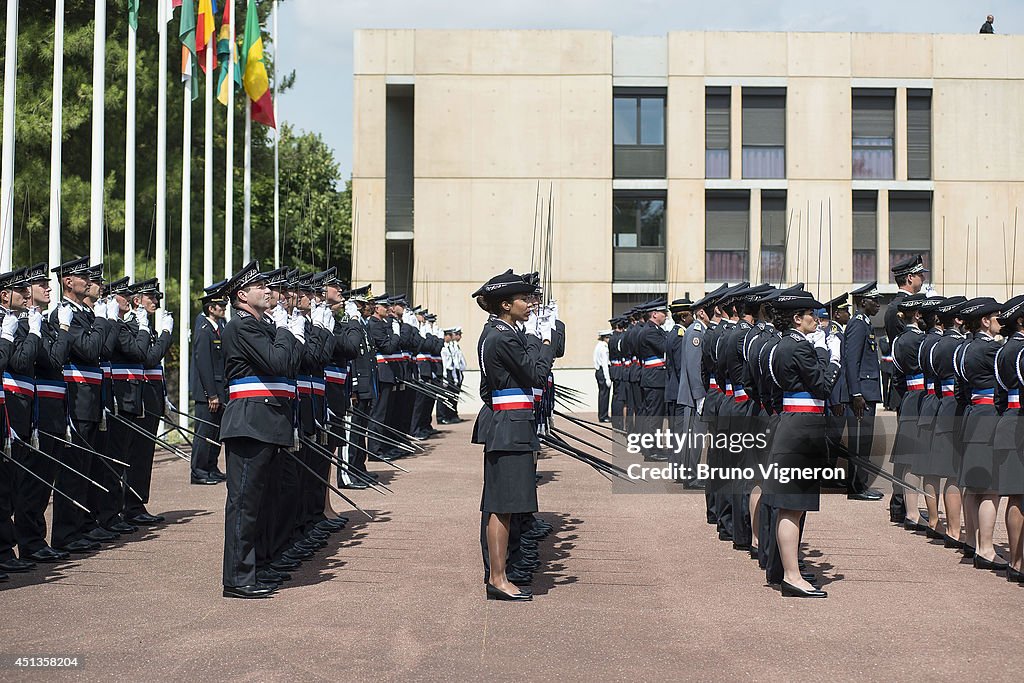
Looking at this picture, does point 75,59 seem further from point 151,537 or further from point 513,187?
point 151,537

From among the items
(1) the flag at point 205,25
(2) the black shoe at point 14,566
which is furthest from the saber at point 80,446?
(1) the flag at point 205,25

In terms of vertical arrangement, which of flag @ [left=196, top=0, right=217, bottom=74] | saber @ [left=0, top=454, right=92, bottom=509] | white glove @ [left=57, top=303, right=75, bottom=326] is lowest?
saber @ [left=0, top=454, right=92, bottom=509]

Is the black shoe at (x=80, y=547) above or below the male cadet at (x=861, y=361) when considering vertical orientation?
below

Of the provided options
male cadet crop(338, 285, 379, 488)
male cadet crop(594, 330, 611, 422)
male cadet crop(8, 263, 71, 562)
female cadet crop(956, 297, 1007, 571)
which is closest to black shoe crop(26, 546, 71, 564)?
male cadet crop(8, 263, 71, 562)

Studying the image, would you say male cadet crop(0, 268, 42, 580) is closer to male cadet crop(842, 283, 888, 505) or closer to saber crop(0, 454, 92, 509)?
saber crop(0, 454, 92, 509)

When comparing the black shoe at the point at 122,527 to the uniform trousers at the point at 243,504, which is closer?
the uniform trousers at the point at 243,504

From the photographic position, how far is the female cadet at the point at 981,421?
8.61 meters

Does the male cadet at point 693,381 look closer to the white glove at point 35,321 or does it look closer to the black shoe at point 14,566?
the white glove at point 35,321

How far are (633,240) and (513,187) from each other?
12.0ft

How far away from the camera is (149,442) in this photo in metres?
11.2

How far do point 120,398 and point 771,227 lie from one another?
24727 mm

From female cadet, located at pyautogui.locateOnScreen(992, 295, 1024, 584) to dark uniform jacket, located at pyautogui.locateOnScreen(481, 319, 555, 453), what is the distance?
3.07 metres

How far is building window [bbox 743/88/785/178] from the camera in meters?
32.6

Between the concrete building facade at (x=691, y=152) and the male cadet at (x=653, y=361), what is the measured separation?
48.4 feet
